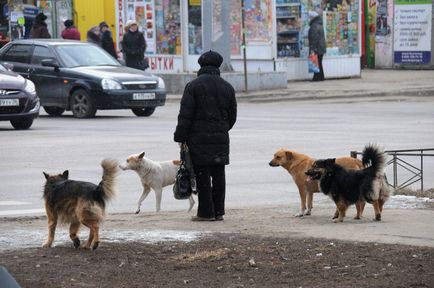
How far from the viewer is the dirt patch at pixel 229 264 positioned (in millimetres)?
8359

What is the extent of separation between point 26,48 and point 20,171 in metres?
10.9

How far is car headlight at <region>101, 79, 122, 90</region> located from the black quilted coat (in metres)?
13.3

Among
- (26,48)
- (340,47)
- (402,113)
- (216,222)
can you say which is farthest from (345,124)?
(340,47)

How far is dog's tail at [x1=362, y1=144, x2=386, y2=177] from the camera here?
11188 mm

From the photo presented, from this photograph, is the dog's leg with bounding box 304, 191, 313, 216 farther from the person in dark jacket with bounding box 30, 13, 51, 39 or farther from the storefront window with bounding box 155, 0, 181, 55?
the storefront window with bounding box 155, 0, 181, 55

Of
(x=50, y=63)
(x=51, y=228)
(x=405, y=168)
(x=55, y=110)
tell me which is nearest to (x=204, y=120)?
(x=51, y=228)

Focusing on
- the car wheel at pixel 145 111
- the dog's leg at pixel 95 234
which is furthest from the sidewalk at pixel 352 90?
the dog's leg at pixel 95 234

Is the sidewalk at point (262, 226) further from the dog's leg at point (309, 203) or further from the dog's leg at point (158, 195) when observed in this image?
the dog's leg at point (158, 195)

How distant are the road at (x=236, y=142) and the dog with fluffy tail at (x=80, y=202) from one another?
2652 mm

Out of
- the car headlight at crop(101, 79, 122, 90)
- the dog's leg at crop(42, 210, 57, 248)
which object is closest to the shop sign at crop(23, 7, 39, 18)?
the car headlight at crop(101, 79, 122, 90)

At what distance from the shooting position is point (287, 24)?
112 ft

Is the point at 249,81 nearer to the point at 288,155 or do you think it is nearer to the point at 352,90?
the point at 352,90

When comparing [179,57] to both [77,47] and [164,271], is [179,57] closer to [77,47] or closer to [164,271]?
[77,47]

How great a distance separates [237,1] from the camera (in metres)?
33.5
